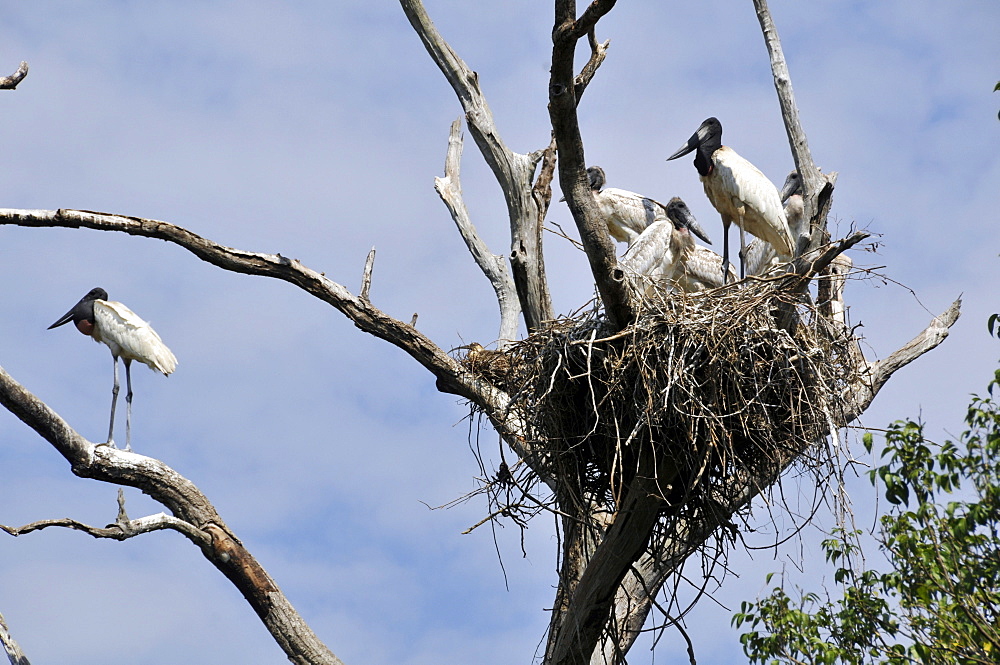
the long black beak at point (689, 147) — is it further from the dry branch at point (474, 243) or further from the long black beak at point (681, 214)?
Answer: the dry branch at point (474, 243)

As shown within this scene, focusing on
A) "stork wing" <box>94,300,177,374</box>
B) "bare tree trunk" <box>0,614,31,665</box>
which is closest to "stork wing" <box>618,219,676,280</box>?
"bare tree trunk" <box>0,614,31,665</box>

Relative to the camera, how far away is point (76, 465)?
608 centimetres

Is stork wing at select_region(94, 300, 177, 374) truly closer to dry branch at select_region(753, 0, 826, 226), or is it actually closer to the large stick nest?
the large stick nest

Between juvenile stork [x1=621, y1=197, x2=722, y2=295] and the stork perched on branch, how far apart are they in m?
0.52

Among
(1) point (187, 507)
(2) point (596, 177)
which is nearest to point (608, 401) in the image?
(1) point (187, 507)

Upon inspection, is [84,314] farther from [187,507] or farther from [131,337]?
[187,507]

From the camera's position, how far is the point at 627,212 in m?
9.33

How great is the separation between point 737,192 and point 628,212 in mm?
1612

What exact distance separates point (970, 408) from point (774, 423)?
276 cm

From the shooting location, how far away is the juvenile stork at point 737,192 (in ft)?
25.6

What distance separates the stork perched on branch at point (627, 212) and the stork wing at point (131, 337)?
517 centimetres

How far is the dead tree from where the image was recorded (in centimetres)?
482

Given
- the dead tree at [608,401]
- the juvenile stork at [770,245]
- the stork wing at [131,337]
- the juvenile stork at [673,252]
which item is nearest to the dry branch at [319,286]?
the dead tree at [608,401]

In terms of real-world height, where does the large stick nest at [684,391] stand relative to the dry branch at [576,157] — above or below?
below
